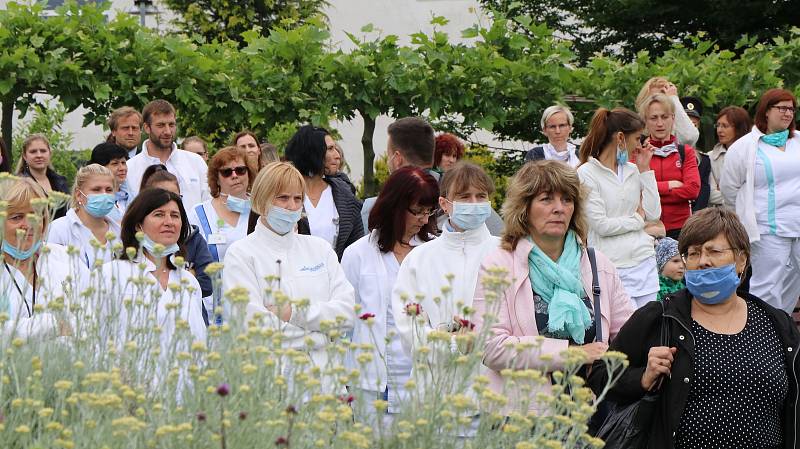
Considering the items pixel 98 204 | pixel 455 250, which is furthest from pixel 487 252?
pixel 98 204

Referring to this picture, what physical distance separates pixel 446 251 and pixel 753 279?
4596 millimetres

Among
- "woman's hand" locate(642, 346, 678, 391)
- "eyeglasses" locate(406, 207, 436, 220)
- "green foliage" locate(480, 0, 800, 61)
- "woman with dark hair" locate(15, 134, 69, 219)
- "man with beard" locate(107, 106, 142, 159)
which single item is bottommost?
"woman's hand" locate(642, 346, 678, 391)

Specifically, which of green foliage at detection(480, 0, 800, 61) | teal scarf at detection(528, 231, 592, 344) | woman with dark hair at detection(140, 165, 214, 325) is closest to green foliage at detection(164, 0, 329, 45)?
green foliage at detection(480, 0, 800, 61)

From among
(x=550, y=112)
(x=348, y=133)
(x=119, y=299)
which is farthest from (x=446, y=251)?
(x=348, y=133)

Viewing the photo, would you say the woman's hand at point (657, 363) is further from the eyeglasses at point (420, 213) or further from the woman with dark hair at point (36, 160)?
the woman with dark hair at point (36, 160)

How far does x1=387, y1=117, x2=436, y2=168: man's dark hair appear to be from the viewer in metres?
7.23

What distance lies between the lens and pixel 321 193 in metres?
7.41

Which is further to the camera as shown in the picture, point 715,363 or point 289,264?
point 289,264

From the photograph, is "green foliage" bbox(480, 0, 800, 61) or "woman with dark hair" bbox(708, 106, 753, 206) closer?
"woman with dark hair" bbox(708, 106, 753, 206)

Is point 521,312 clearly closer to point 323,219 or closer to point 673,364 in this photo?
point 673,364

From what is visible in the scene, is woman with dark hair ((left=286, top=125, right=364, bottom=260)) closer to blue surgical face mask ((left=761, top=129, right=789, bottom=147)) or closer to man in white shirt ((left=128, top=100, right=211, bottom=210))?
man in white shirt ((left=128, top=100, right=211, bottom=210))

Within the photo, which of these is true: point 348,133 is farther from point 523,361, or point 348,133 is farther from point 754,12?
point 523,361

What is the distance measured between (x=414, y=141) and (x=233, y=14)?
15.8m

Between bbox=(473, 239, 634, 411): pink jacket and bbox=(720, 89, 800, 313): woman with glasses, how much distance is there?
452 centimetres
